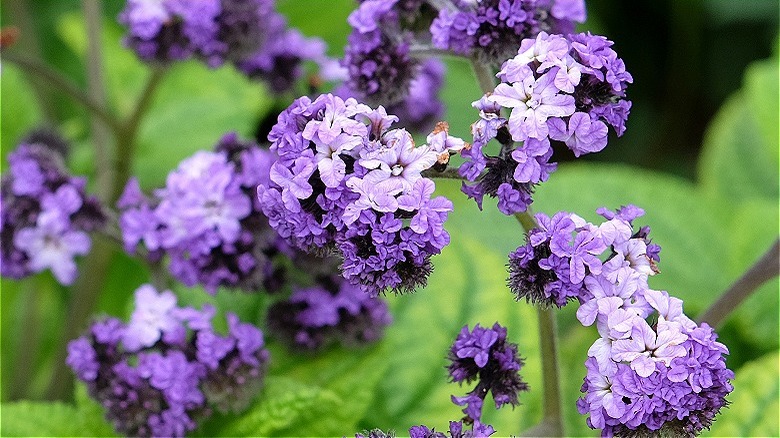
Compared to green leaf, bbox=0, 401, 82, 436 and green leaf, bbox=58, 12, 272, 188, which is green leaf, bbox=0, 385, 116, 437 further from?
green leaf, bbox=58, 12, 272, 188

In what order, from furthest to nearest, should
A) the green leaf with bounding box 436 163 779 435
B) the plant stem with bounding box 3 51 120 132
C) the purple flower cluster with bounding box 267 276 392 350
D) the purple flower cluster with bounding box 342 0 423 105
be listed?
the green leaf with bounding box 436 163 779 435
the plant stem with bounding box 3 51 120 132
the purple flower cluster with bounding box 267 276 392 350
the purple flower cluster with bounding box 342 0 423 105

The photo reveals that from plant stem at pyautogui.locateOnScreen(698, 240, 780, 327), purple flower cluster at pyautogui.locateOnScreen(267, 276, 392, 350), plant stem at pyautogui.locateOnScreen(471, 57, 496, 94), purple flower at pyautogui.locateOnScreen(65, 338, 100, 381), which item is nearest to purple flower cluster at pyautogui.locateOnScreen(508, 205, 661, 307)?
plant stem at pyautogui.locateOnScreen(471, 57, 496, 94)

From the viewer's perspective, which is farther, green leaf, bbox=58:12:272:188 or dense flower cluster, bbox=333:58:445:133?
green leaf, bbox=58:12:272:188

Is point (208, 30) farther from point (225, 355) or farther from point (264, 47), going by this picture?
point (225, 355)

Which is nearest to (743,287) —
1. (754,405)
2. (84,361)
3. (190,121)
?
(754,405)

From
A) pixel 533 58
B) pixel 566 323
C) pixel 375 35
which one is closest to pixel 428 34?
pixel 375 35

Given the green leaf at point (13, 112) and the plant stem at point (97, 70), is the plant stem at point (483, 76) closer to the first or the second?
the plant stem at point (97, 70)

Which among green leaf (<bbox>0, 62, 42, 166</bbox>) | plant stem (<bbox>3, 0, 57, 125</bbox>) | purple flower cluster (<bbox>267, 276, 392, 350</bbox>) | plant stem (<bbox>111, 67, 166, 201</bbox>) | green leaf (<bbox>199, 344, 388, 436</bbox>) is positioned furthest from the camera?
plant stem (<bbox>3, 0, 57, 125</bbox>)
